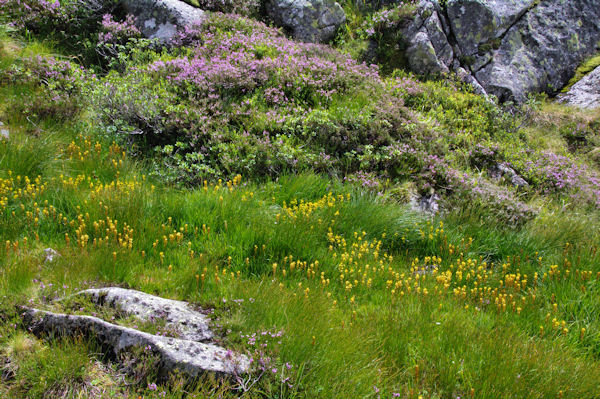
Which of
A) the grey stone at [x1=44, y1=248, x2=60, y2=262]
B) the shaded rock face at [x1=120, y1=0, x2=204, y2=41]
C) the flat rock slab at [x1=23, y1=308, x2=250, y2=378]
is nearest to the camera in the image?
the flat rock slab at [x1=23, y1=308, x2=250, y2=378]

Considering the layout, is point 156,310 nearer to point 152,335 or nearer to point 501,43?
point 152,335

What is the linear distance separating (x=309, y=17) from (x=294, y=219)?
25.2 ft

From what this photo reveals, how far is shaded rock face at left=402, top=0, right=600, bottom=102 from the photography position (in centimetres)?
1113

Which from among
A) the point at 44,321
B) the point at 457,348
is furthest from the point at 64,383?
the point at 457,348

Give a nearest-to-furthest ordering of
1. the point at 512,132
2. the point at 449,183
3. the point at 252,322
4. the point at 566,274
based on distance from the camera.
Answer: the point at 252,322
the point at 566,274
the point at 449,183
the point at 512,132

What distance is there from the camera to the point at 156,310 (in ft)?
11.1

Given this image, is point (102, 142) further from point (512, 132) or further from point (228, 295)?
point (512, 132)

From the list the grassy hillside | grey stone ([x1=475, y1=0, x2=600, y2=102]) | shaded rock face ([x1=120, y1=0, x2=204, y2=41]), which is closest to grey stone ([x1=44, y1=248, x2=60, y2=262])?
the grassy hillside

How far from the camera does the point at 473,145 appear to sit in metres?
8.92

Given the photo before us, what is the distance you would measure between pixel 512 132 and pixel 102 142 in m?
9.11

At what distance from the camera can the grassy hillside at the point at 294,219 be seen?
314cm

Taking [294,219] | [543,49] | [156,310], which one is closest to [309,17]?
[543,49]

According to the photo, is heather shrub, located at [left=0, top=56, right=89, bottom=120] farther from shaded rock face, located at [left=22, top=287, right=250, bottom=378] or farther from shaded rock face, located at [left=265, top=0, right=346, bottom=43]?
shaded rock face, located at [left=265, top=0, right=346, bottom=43]

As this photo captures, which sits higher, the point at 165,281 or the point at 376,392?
the point at 376,392
